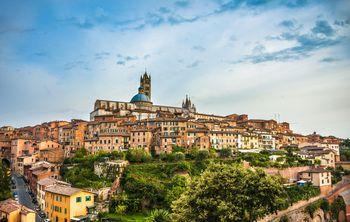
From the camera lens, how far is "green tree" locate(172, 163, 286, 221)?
2806 cm

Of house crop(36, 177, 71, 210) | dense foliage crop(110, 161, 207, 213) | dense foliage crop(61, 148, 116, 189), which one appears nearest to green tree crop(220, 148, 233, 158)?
dense foliage crop(110, 161, 207, 213)

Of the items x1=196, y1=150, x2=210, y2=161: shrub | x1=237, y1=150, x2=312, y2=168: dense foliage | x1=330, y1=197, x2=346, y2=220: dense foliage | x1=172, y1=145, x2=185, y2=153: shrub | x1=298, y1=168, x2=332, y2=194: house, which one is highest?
x1=172, y1=145, x2=185, y2=153: shrub

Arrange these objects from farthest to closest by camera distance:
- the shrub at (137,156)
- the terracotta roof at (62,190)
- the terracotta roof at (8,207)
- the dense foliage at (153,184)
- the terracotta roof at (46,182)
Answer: the shrub at (137,156), the terracotta roof at (46,182), the dense foliage at (153,184), the terracotta roof at (62,190), the terracotta roof at (8,207)

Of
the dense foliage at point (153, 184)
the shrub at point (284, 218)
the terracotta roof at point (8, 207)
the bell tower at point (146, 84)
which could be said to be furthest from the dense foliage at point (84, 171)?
the bell tower at point (146, 84)

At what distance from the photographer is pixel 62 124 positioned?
81.2 meters

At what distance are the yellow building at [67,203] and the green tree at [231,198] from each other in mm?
13783

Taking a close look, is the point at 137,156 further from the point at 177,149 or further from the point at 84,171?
the point at 177,149

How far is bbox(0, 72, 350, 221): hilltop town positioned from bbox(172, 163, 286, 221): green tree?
46.0 feet

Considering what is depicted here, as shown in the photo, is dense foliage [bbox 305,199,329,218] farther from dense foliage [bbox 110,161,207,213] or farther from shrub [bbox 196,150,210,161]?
shrub [bbox 196,150,210,161]

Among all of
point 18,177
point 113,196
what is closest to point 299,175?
point 113,196

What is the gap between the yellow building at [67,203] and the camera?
39.3 metres

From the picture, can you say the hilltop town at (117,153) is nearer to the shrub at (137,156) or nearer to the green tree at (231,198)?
the shrub at (137,156)

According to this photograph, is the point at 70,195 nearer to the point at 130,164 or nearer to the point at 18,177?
the point at 130,164

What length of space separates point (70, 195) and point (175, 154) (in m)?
21.3
